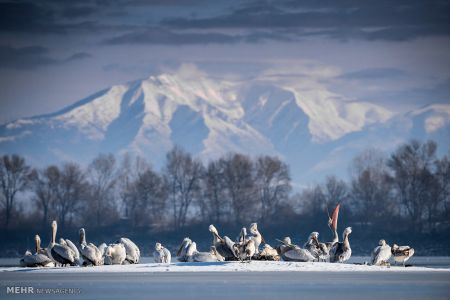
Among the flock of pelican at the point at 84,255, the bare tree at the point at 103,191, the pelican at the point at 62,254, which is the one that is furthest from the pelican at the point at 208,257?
the bare tree at the point at 103,191

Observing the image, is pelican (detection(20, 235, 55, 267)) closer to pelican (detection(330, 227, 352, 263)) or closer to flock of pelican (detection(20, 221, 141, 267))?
flock of pelican (detection(20, 221, 141, 267))

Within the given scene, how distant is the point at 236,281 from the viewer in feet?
139

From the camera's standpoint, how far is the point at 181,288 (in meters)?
39.8

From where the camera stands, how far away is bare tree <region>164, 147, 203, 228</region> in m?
109

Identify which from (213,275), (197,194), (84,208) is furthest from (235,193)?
(213,275)

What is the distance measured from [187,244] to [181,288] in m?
15.2

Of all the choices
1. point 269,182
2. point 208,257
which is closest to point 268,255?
point 208,257

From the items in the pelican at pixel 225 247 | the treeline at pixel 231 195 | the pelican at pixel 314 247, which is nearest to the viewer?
the pelican at pixel 225 247

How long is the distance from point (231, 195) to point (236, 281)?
63815 mm

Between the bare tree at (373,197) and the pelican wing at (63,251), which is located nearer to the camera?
the pelican wing at (63,251)

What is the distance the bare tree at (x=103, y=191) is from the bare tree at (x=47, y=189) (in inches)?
135

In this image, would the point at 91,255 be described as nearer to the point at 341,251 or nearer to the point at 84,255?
the point at 84,255

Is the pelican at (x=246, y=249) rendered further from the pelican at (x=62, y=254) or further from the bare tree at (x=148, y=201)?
the bare tree at (x=148, y=201)

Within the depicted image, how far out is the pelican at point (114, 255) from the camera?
50.2 metres
